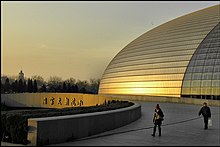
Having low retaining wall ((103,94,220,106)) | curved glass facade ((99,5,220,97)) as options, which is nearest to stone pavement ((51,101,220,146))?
low retaining wall ((103,94,220,106))

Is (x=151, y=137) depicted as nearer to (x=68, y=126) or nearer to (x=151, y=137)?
(x=151, y=137)

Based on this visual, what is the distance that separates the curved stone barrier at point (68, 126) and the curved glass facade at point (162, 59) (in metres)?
23.1

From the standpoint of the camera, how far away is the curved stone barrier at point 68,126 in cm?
1002

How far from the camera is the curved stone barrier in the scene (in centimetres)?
1002

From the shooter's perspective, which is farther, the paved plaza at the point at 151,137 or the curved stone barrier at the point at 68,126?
the paved plaza at the point at 151,137

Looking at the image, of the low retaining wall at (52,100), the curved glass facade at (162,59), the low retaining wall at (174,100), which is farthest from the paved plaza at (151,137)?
the curved glass facade at (162,59)

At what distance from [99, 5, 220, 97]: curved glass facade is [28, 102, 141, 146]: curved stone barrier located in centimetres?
2313

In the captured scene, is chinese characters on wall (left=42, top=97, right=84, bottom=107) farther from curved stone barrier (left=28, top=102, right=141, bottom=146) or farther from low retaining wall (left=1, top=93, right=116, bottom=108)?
curved stone barrier (left=28, top=102, right=141, bottom=146)

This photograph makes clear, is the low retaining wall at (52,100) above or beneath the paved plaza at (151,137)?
beneath

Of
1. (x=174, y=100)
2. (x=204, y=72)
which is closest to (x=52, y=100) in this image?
(x=174, y=100)

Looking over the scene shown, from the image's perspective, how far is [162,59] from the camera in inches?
1567

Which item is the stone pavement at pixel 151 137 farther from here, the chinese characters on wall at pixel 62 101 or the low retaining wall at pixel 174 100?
the chinese characters on wall at pixel 62 101

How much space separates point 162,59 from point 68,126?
30220 mm

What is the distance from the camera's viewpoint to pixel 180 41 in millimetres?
40031
